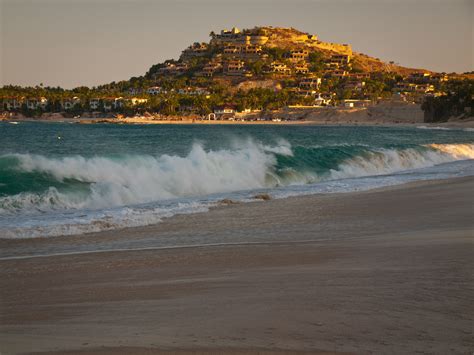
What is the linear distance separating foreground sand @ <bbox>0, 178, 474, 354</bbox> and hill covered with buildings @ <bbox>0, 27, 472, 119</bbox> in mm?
122436

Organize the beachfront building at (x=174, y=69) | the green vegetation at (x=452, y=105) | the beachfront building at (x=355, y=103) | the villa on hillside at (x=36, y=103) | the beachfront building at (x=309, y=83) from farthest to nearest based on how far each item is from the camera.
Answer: the beachfront building at (x=174, y=69) → the beachfront building at (x=309, y=83) → the beachfront building at (x=355, y=103) → the villa on hillside at (x=36, y=103) → the green vegetation at (x=452, y=105)

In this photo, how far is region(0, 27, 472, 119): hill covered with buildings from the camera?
14250 centimetres

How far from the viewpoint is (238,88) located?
547ft

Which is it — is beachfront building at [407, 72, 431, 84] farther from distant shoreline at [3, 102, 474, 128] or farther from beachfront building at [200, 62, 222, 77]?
beachfront building at [200, 62, 222, 77]

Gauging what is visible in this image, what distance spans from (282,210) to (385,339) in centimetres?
→ 807

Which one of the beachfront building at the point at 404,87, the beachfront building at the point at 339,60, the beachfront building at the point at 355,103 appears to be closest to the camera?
the beachfront building at the point at 355,103

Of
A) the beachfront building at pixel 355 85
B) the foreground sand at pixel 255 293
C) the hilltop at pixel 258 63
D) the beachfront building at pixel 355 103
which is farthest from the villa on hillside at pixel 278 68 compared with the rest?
the foreground sand at pixel 255 293

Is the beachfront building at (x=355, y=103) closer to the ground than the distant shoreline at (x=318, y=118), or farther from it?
farther from it

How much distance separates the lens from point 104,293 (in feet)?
20.5

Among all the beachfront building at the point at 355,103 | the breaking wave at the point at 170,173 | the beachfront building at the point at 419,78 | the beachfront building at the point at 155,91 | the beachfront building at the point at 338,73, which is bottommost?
the breaking wave at the point at 170,173

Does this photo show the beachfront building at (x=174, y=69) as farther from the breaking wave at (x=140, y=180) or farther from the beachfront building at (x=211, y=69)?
the breaking wave at (x=140, y=180)

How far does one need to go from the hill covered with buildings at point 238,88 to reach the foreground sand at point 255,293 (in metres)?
122

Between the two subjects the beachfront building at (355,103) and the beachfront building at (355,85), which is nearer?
the beachfront building at (355,103)

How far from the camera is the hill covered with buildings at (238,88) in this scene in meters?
142
